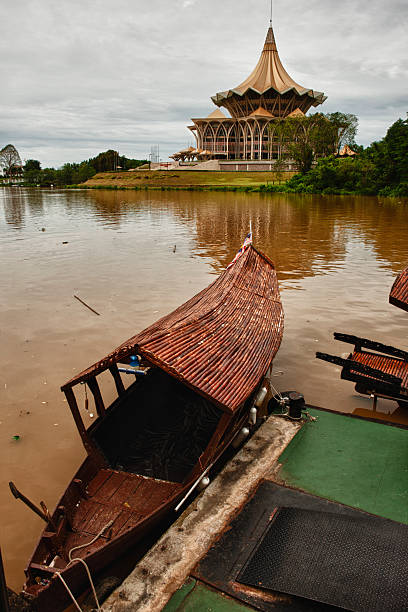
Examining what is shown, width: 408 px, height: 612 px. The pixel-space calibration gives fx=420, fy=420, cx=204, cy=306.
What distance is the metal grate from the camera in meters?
3.38

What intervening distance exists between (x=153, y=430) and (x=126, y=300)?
288 inches

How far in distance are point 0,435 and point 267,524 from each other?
456 centimetres

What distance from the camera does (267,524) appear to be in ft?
14.1

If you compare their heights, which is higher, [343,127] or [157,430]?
[343,127]

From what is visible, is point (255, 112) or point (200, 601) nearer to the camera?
point (200, 601)

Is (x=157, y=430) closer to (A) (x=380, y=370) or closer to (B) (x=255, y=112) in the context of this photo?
(A) (x=380, y=370)

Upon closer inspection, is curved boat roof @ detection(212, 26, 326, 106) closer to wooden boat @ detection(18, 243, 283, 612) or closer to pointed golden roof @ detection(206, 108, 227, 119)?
pointed golden roof @ detection(206, 108, 227, 119)

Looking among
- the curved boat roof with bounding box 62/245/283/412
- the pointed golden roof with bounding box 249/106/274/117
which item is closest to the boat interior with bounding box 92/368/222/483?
the curved boat roof with bounding box 62/245/283/412

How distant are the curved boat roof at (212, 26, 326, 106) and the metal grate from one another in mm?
91920

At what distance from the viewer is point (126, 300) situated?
13023mm

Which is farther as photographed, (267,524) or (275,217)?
(275,217)

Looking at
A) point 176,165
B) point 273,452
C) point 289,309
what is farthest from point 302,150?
point 273,452

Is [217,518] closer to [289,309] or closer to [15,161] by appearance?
[289,309]

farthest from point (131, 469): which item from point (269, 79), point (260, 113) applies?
point (269, 79)
